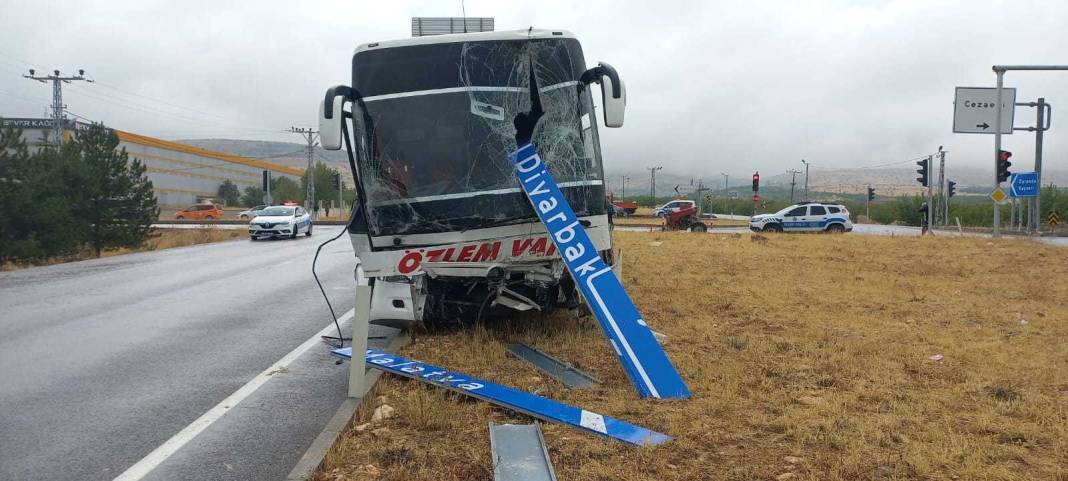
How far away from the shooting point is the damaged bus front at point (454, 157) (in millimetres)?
7016

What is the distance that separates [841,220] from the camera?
113ft

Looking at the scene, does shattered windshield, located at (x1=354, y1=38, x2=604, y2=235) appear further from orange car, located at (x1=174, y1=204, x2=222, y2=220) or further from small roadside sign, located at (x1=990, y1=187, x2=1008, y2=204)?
orange car, located at (x1=174, y1=204, x2=222, y2=220)

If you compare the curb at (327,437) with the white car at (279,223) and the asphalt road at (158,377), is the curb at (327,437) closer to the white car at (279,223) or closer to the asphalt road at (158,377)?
the asphalt road at (158,377)

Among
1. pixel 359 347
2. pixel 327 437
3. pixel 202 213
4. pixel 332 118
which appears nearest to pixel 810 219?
pixel 332 118

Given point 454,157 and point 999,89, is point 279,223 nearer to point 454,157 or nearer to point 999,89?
point 454,157

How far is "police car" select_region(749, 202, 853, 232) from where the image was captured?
34.5m

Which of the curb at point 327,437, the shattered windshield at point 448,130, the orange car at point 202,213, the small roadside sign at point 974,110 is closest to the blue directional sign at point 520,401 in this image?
the curb at point 327,437

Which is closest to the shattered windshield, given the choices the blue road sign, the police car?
the police car

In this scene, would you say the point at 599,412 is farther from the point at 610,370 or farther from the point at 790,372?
the point at 790,372

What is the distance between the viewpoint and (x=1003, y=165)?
91.1ft

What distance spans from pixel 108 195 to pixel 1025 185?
123 ft

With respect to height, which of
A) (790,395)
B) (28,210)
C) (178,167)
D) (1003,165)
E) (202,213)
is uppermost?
(178,167)

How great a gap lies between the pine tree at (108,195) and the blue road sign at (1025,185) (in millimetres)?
36162

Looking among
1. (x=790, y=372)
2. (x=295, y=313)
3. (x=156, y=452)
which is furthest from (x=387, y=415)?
(x=295, y=313)
